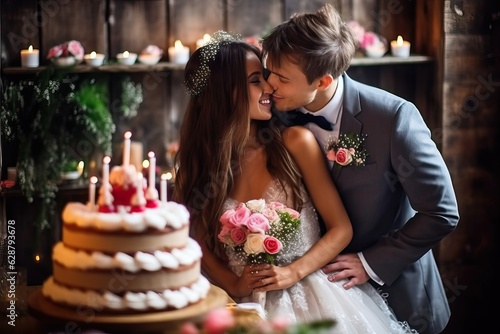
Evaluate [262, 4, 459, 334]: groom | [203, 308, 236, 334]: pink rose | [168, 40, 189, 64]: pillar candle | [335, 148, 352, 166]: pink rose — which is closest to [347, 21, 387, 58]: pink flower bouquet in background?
[168, 40, 189, 64]: pillar candle

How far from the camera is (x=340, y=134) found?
11.4 ft

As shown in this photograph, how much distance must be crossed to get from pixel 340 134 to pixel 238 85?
17.8 inches

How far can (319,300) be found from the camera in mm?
Result: 3279

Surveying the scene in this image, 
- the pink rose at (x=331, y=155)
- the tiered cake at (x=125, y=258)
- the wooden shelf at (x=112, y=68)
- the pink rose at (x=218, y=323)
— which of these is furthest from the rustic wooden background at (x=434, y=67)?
the pink rose at (x=218, y=323)

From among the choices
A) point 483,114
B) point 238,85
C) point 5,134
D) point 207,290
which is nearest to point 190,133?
point 238,85

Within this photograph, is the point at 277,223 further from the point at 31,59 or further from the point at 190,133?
the point at 31,59

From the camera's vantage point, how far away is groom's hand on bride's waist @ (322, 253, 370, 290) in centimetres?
338

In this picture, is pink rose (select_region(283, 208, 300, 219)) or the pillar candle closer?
pink rose (select_region(283, 208, 300, 219))

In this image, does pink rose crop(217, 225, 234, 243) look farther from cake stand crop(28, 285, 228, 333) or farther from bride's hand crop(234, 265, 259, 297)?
cake stand crop(28, 285, 228, 333)

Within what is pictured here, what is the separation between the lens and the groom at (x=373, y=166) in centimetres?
336

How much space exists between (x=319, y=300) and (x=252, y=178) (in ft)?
1.87

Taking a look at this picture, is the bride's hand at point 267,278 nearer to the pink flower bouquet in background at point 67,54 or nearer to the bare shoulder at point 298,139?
the bare shoulder at point 298,139

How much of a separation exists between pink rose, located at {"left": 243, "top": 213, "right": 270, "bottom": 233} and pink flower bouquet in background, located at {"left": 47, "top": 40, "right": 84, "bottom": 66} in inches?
76.3

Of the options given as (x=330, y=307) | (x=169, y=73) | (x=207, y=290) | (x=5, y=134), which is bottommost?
(x=330, y=307)
